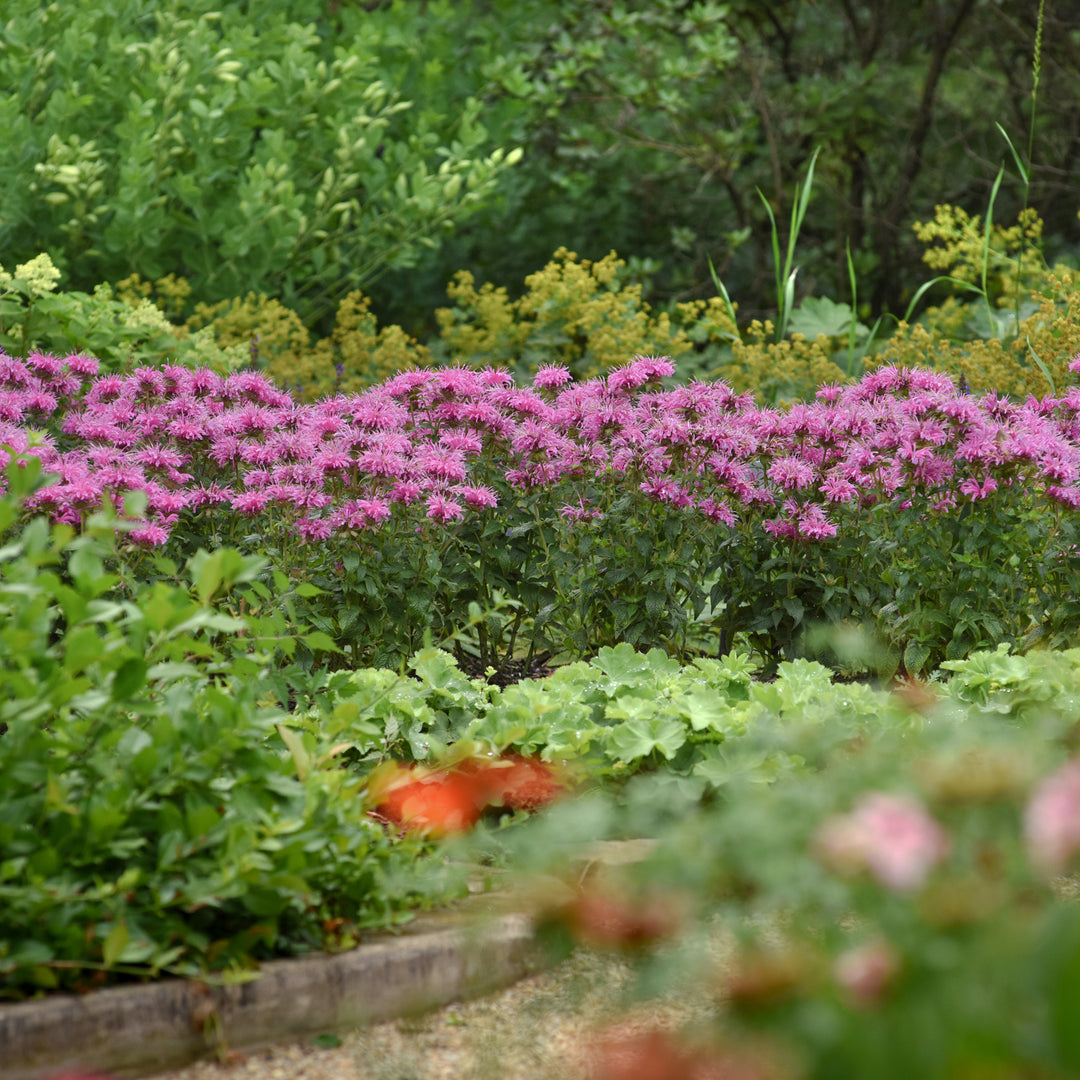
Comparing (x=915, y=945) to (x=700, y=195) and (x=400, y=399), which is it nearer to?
(x=400, y=399)

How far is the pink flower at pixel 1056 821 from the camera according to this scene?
3.84ft

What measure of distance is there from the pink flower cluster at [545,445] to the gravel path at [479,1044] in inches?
64.0

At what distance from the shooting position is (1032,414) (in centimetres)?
378

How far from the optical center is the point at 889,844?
121 centimetres

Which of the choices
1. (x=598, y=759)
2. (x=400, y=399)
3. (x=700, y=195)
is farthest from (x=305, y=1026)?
(x=700, y=195)

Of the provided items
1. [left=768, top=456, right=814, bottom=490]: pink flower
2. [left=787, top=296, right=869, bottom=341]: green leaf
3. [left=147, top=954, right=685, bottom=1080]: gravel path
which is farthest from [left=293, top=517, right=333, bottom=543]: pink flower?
[left=787, top=296, right=869, bottom=341]: green leaf

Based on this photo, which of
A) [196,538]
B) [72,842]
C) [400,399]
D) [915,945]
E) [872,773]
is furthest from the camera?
[400,399]

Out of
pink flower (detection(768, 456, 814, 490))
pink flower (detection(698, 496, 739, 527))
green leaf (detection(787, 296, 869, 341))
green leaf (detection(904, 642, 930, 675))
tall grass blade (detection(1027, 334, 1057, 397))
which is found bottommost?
green leaf (detection(787, 296, 869, 341))

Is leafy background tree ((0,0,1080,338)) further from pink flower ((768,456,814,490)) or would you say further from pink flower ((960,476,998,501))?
pink flower ((960,476,998,501))

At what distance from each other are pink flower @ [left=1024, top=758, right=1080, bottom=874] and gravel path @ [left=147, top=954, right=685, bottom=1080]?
0.75 m

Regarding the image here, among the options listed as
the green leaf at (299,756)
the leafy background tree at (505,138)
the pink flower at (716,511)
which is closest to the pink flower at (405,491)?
the pink flower at (716,511)

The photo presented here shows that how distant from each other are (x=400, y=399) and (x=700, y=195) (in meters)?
6.12

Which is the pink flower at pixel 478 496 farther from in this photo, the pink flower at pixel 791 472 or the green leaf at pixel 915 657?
the green leaf at pixel 915 657

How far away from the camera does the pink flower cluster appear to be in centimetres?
362
